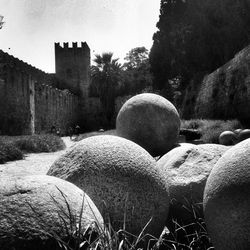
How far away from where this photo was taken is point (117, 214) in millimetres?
3641

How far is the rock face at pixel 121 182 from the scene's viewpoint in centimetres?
365

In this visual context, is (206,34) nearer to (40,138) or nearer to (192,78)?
(192,78)

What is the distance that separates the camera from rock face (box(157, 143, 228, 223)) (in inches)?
178

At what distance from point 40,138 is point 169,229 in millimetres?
15051

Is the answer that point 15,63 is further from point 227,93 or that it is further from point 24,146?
point 227,93

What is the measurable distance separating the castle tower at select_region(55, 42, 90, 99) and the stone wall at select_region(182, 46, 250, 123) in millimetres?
22529

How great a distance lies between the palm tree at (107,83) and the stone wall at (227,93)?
20.5 metres

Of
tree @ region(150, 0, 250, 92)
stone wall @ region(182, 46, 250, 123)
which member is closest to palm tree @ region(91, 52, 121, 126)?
tree @ region(150, 0, 250, 92)

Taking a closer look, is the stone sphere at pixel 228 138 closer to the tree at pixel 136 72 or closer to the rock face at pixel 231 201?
the rock face at pixel 231 201

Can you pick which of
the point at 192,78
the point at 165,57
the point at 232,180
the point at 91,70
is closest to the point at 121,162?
the point at 232,180

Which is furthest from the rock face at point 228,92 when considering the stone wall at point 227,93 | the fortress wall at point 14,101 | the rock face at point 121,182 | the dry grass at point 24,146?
the rock face at point 121,182

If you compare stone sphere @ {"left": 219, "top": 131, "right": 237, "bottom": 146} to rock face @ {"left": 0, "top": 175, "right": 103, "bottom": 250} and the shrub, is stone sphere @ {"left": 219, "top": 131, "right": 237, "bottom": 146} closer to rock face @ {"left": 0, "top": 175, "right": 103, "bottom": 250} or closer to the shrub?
the shrub

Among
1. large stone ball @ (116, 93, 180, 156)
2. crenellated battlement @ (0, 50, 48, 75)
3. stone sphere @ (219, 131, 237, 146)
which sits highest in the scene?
crenellated battlement @ (0, 50, 48, 75)

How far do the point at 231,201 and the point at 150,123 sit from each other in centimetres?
546
